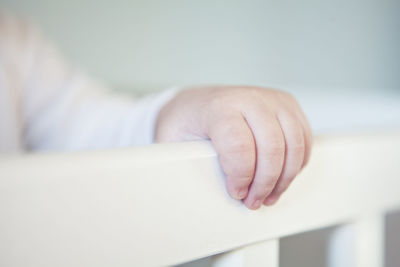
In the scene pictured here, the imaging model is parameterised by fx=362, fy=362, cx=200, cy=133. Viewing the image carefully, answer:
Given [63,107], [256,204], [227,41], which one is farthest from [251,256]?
[227,41]

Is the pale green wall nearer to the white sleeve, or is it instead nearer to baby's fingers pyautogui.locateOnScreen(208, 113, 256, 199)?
the white sleeve

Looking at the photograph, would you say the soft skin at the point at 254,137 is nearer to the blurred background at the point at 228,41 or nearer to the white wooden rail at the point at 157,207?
the white wooden rail at the point at 157,207

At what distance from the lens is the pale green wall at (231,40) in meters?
0.89

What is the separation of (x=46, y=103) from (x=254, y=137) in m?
0.49

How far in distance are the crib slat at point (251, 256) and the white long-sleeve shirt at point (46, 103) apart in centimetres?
27

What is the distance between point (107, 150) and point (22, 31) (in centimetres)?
59

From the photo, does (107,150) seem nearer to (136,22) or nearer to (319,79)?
(136,22)

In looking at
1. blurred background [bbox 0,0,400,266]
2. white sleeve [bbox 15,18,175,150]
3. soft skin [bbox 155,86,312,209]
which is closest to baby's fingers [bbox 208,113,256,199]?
soft skin [bbox 155,86,312,209]

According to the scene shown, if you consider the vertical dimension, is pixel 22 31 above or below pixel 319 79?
above

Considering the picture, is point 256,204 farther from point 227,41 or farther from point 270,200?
point 227,41

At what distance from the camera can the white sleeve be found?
0.50m

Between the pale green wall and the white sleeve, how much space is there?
243 mm

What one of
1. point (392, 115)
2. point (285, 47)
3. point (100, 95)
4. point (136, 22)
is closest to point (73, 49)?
point (136, 22)

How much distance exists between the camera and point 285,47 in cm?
100
